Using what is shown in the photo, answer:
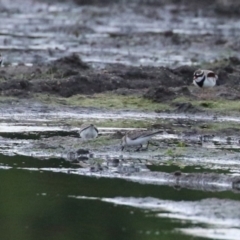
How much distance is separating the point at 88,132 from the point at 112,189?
293 centimetres

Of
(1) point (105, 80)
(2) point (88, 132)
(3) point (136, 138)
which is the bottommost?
(1) point (105, 80)

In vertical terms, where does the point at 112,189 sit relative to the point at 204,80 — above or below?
below

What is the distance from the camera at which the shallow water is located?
460 inches

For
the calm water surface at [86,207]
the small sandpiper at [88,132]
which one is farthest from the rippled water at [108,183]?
the small sandpiper at [88,132]

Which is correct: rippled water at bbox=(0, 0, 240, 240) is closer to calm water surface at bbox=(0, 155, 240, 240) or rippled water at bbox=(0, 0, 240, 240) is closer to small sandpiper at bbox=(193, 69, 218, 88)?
calm water surface at bbox=(0, 155, 240, 240)

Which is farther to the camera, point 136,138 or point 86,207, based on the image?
point 136,138

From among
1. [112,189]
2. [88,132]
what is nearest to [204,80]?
[88,132]

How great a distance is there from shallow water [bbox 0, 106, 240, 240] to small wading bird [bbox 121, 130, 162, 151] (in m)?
0.18

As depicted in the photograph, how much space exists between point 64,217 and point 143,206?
1.00m

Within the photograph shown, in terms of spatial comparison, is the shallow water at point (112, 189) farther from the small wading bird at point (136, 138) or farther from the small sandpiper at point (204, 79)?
the small sandpiper at point (204, 79)

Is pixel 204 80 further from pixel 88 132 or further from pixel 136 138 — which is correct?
pixel 136 138

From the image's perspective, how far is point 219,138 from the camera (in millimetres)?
17188

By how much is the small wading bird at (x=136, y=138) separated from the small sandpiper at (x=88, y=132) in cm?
70

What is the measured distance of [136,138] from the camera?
15555 millimetres
